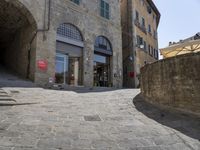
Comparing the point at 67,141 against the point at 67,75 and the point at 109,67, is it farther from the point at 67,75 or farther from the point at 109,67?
the point at 109,67

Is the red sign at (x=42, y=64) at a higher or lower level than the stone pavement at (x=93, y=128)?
higher

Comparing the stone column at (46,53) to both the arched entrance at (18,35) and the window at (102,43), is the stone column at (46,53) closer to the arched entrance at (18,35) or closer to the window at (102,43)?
the arched entrance at (18,35)

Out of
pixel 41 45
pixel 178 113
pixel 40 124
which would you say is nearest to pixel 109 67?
pixel 41 45

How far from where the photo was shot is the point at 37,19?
49.1 ft

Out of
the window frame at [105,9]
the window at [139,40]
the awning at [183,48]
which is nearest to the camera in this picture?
the awning at [183,48]

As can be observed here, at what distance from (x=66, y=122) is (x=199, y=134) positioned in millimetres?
3130

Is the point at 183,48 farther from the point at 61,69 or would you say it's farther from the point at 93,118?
the point at 61,69

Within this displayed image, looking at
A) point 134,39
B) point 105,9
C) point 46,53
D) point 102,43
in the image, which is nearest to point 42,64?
point 46,53

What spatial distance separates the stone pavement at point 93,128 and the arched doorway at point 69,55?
8363 millimetres

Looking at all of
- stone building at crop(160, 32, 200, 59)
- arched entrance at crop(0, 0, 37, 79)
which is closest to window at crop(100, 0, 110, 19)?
arched entrance at crop(0, 0, 37, 79)

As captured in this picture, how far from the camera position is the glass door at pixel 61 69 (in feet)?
52.6

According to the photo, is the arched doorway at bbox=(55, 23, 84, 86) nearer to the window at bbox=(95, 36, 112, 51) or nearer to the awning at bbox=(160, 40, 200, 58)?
the window at bbox=(95, 36, 112, 51)

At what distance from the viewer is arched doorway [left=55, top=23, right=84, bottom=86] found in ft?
52.7

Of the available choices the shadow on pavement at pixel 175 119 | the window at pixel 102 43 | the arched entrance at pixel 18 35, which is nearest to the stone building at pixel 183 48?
the shadow on pavement at pixel 175 119
